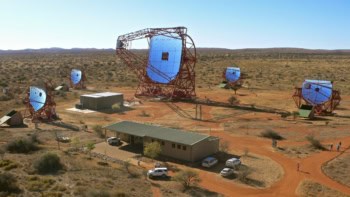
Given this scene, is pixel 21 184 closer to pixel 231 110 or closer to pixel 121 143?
pixel 121 143

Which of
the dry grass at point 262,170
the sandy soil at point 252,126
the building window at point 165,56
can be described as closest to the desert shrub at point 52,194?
the sandy soil at point 252,126

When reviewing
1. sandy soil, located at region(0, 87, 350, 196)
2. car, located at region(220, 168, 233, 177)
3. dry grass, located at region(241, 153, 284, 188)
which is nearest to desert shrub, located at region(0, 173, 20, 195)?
sandy soil, located at region(0, 87, 350, 196)

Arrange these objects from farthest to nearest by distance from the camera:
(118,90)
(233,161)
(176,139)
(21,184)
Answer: (118,90) < (176,139) < (233,161) < (21,184)

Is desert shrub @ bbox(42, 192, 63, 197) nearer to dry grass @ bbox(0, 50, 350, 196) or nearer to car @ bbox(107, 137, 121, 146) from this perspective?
dry grass @ bbox(0, 50, 350, 196)

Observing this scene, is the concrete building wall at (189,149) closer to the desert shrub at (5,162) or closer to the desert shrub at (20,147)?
the desert shrub at (20,147)

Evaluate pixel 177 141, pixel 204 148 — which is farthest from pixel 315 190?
pixel 177 141

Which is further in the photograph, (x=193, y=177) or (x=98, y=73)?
(x=98, y=73)

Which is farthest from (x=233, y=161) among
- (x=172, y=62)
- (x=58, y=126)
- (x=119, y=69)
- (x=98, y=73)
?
(x=119, y=69)
